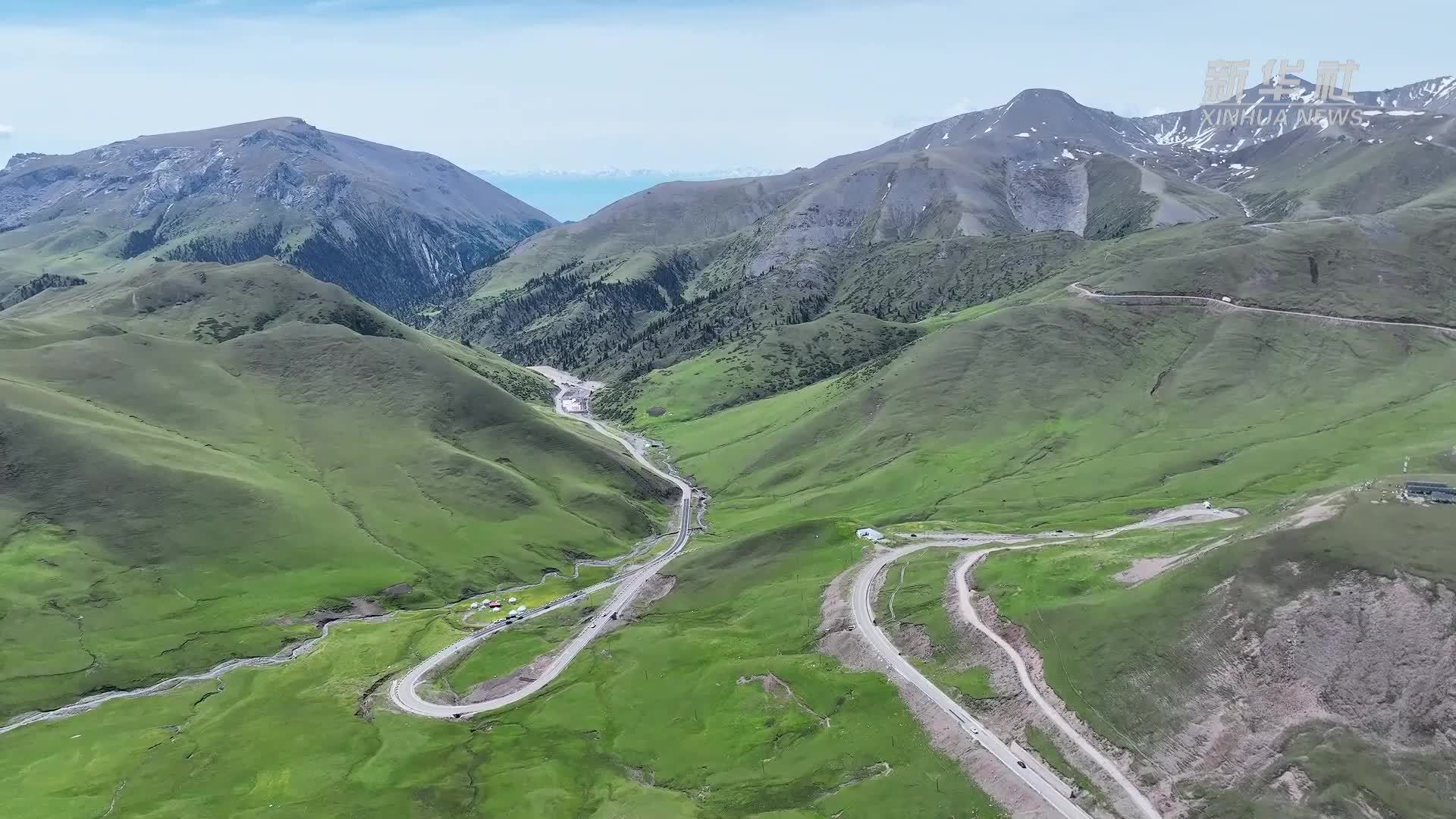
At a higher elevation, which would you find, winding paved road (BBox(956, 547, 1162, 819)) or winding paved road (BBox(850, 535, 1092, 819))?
winding paved road (BBox(956, 547, 1162, 819))

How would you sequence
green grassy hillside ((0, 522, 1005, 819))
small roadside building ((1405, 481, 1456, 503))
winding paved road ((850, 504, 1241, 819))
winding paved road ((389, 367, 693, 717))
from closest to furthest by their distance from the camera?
winding paved road ((850, 504, 1241, 819))
small roadside building ((1405, 481, 1456, 503))
green grassy hillside ((0, 522, 1005, 819))
winding paved road ((389, 367, 693, 717))

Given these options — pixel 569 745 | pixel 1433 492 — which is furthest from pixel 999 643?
pixel 569 745

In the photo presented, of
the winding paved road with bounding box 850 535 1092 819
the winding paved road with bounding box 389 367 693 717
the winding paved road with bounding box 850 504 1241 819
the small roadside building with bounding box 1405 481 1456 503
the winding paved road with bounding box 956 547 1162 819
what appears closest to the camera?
the winding paved road with bounding box 956 547 1162 819

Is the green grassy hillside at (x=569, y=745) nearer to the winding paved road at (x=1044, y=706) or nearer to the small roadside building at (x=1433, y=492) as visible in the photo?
the winding paved road at (x=1044, y=706)

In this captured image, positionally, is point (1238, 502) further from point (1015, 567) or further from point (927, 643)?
point (927, 643)

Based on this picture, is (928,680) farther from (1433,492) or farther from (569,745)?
(1433,492)

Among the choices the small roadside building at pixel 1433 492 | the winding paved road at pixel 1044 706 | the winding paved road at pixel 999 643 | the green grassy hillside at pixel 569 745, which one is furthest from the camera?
the green grassy hillside at pixel 569 745

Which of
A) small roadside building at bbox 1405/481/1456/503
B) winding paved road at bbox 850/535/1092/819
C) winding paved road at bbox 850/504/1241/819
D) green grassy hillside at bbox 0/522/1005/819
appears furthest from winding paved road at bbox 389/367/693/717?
small roadside building at bbox 1405/481/1456/503

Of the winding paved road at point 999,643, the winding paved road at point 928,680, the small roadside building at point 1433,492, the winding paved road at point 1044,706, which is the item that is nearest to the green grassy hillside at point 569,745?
the winding paved road at point 928,680

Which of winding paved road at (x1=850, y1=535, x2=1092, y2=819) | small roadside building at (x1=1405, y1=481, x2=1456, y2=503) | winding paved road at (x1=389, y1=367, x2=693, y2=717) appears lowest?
winding paved road at (x1=389, y1=367, x2=693, y2=717)

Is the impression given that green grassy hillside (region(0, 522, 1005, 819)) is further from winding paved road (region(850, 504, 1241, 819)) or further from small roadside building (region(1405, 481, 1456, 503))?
small roadside building (region(1405, 481, 1456, 503))

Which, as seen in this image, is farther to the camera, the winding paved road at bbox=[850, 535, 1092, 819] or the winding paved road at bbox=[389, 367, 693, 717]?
the winding paved road at bbox=[389, 367, 693, 717]
